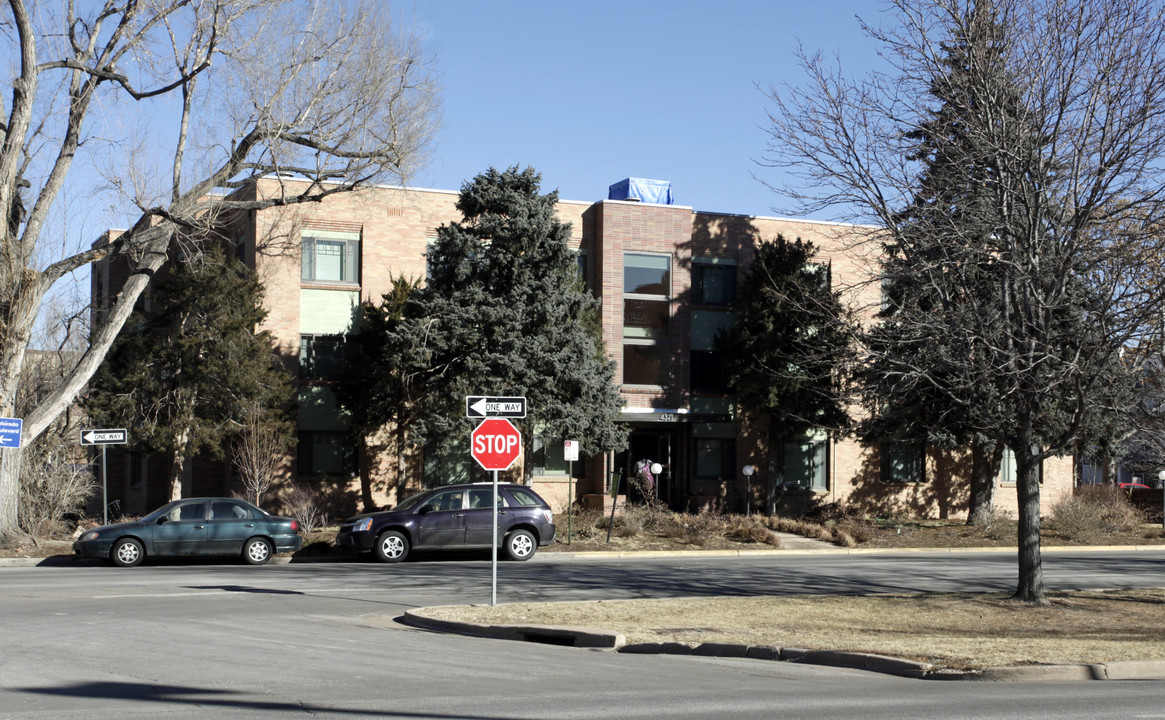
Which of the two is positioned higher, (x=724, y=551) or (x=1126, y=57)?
(x=1126, y=57)

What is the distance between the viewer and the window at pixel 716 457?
35469 millimetres

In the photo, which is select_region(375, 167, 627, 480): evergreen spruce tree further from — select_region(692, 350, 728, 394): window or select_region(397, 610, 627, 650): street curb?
select_region(397, 610, 627, 650): street curb

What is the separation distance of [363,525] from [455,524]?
6.12 feet

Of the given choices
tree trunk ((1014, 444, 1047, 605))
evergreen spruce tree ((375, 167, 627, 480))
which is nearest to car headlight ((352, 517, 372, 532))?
evergreen spruce tree ((375, 167, 627, 480))

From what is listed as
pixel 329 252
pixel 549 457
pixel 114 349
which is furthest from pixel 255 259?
pixel 549 457

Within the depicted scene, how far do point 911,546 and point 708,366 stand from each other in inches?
357

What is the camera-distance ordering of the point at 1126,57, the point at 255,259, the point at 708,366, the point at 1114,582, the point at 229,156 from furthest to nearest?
1. the point at 708,366
2. the point at 255,259
3. the point at 229,156
4. the point at 1114,582
5. the point at 1126,57

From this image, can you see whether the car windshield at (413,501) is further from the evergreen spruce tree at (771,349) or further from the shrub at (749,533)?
the evergreen spruce tree at (771,349)

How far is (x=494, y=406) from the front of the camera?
15.2m

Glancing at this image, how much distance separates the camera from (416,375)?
2931 centimetres

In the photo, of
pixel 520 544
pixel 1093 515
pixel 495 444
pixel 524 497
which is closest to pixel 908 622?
pixel 495 444

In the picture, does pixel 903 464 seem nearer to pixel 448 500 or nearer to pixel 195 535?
pixel 448 500

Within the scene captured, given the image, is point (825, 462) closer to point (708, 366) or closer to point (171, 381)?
point (708, 366)

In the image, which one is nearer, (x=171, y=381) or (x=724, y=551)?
(x=724, y=551)
